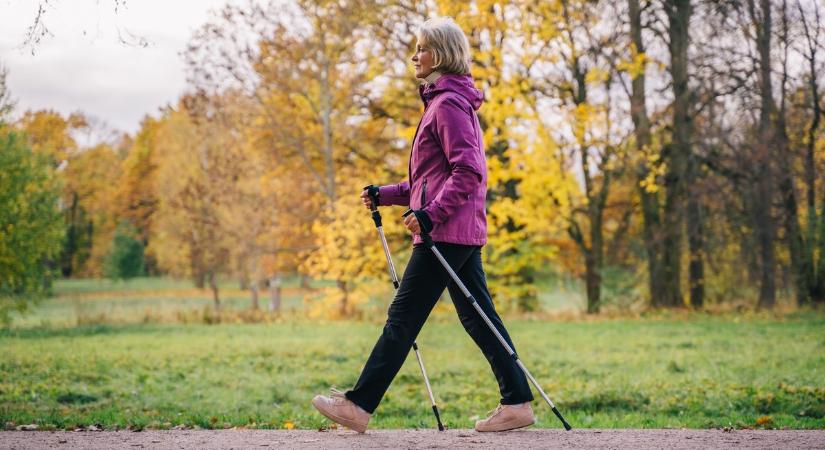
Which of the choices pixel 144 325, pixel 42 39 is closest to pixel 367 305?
pixel 144 325

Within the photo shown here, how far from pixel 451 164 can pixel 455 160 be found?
0.20 feet

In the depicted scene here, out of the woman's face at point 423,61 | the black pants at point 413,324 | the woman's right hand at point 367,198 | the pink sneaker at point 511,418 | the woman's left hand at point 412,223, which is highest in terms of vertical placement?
the woman's face at point 423,61

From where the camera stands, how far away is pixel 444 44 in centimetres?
488

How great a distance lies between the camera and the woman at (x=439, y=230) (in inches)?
189

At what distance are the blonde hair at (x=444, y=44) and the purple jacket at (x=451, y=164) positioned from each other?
7cm

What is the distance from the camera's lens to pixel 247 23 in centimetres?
2195

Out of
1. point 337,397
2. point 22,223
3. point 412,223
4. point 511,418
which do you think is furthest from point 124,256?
point 412,223

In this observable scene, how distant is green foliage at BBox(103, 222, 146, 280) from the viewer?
53531 millimetres

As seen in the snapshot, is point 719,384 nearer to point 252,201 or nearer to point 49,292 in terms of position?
point 49,292

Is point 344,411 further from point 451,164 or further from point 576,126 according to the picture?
point 576,126

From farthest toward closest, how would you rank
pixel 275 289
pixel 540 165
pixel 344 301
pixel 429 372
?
pixel 275 289, pixel 344 301, pixel 540 165, pixel 429 372

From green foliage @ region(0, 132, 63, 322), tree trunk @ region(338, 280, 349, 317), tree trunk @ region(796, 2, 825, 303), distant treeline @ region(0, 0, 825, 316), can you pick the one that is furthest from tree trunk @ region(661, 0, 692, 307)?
green foliage @ region(0, 132, 63, 322)

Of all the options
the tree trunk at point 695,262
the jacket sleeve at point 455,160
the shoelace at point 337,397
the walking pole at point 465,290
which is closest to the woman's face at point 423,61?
the jacket sleeve at point 455,160

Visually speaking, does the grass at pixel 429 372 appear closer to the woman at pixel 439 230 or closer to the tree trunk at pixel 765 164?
the woman at pixel 439 230
